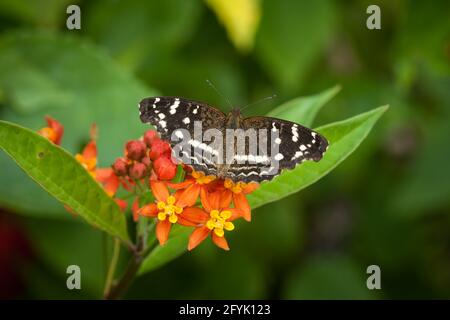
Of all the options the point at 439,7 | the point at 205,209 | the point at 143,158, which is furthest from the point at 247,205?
the point at 439,7

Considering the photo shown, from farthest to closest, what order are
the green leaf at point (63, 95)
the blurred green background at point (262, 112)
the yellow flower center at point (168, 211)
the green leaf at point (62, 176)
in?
1. the blurred green background at point (262, 112)
2. the green leaf at point (63, 95)
3. the yellow flower center at point (168, 211)
4. the green leaf at point (62, 176)

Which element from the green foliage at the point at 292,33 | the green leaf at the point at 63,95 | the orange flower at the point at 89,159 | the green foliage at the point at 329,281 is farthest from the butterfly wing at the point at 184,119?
the green foliage at the point at 329,281

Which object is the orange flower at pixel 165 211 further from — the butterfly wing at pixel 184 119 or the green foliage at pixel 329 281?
the green foliage at pixel 329 281

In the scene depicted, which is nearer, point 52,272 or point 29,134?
point 29,134

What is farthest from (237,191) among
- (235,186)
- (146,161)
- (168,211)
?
(146,161)

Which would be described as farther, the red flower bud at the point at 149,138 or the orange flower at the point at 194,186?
the red flower bud at the point at 149,138

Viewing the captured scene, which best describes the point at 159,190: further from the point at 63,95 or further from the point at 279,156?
the point at 63,95
